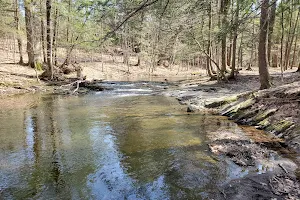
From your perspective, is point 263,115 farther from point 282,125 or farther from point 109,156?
point 109,156

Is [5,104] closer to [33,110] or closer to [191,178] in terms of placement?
[33,110]

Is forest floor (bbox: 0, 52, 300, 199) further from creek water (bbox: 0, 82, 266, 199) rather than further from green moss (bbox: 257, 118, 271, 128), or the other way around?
creek water (bbox: 0, 82, 266, 199)

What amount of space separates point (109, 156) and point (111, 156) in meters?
0.05

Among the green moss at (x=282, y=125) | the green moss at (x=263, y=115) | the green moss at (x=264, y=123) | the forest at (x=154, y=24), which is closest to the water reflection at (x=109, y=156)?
the green moss at (x=264, y=123)

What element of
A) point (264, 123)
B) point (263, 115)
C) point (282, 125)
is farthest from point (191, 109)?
point (282, 125)

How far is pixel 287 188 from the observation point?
447 centimetres

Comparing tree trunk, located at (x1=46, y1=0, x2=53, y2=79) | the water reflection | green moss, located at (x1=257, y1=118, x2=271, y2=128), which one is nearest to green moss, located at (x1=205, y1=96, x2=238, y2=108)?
the water reflection

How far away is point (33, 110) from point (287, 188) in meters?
11.0

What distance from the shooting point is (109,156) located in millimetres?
6402

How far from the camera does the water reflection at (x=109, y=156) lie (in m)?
4.73

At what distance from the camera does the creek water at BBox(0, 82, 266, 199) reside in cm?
473

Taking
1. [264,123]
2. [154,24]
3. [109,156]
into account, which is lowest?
[109,156]

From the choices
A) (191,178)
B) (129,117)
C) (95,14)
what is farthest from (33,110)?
(191,178)

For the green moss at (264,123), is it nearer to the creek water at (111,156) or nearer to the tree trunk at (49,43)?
the creek water at (111,156)
